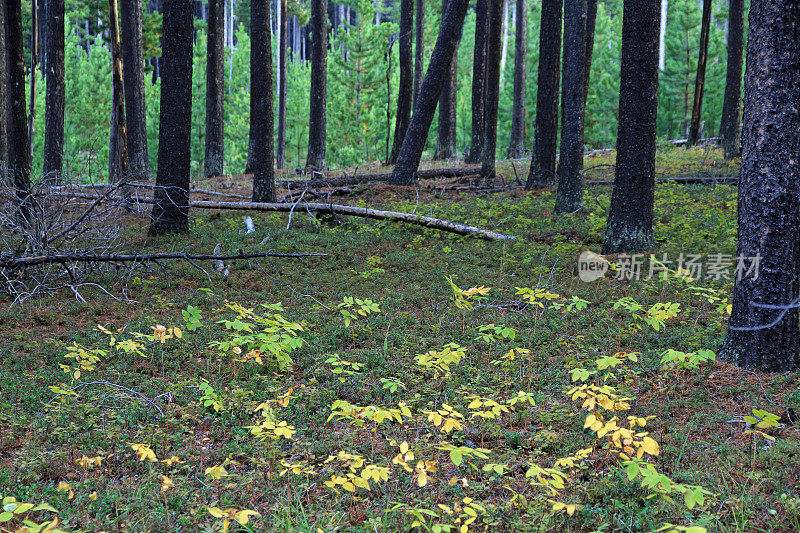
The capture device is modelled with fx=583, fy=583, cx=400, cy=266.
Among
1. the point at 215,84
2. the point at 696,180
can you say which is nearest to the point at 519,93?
the point at 696,180

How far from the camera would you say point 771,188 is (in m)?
4.41

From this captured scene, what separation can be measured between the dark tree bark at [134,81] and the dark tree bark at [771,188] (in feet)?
46.8

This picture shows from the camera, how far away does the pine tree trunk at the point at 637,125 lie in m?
8.35

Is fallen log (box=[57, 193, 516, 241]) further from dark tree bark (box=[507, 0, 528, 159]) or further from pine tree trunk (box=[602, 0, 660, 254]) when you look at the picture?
dark tree bark (box=[507, 0, 528, 159])

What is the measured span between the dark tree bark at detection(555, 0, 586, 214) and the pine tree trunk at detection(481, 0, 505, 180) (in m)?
3.93

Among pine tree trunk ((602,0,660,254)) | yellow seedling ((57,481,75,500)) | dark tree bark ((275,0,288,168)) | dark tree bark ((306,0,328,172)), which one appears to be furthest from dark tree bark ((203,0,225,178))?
yellow seedling ((57,481,75,500))

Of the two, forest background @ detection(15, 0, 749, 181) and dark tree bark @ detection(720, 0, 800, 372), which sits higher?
forest background @ detection(15, 0, 749, 181)

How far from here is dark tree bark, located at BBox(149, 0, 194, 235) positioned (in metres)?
9.70

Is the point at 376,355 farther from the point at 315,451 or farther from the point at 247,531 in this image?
the point at 247,531

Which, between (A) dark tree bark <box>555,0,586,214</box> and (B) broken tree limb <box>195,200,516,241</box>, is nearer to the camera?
(B) broken tree limb <box>195,200,516,241</box>

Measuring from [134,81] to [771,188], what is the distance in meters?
15.5

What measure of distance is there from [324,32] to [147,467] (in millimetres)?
18630

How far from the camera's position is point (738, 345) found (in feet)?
15.8

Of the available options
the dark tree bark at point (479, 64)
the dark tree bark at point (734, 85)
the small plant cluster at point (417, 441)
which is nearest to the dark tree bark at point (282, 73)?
the dark tree bark at point (479, 64)
